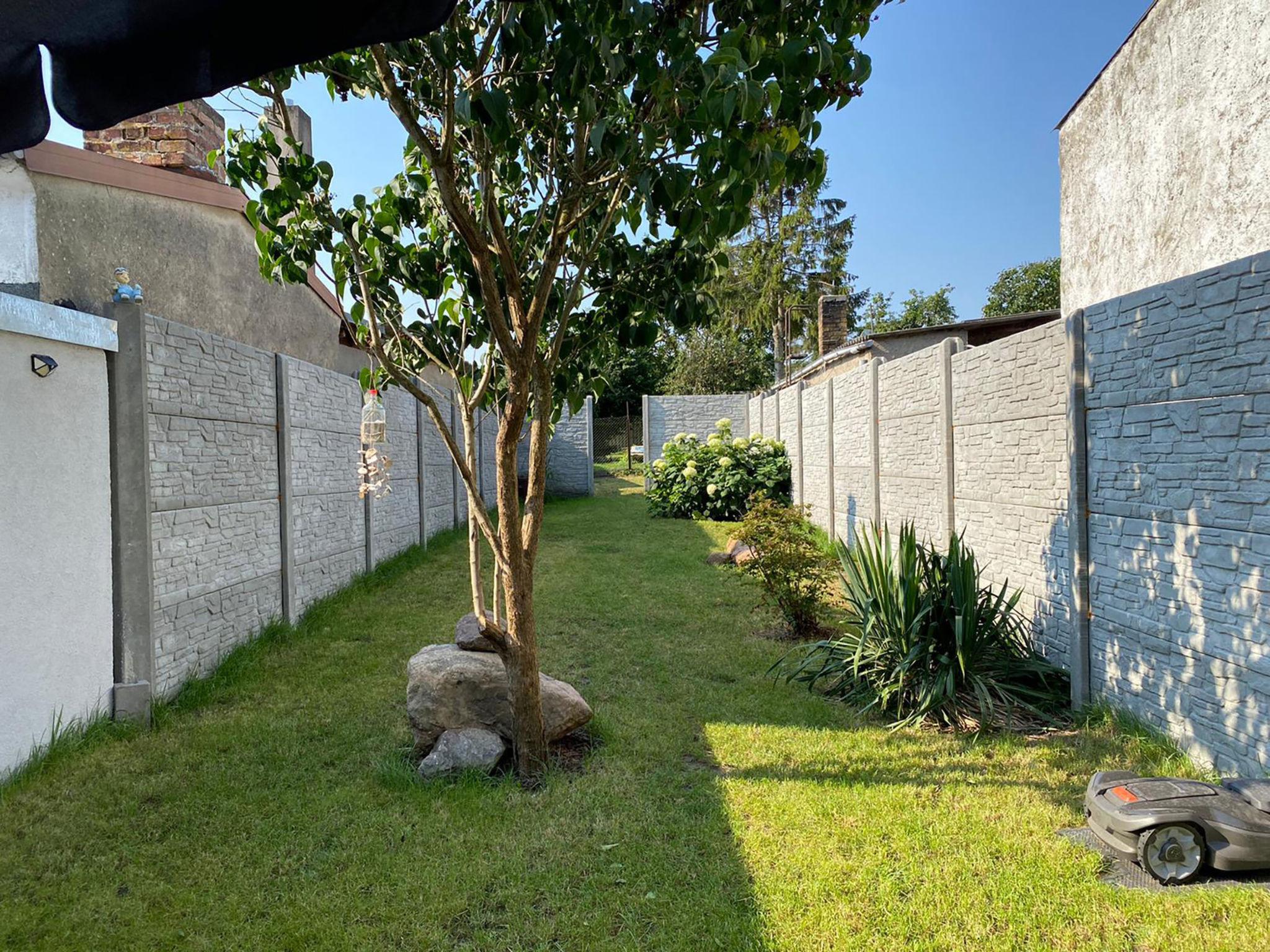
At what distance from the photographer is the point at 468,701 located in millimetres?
3779

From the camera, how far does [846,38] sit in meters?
2.45

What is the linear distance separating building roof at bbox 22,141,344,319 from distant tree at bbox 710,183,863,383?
1814 cm

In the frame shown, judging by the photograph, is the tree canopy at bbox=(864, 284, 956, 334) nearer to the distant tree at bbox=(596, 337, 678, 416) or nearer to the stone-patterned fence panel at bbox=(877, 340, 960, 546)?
the distant tree at bbox=(596, 337, 678, 416)

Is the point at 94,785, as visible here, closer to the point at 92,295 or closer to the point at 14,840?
the point at 14,840

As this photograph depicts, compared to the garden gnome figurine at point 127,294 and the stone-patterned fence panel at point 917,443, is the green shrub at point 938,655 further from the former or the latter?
the garden gnome figurine at point 127,294

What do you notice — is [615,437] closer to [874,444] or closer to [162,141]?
[874,444]

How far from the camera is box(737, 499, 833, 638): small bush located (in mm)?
5777

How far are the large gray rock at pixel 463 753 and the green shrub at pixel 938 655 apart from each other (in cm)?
224

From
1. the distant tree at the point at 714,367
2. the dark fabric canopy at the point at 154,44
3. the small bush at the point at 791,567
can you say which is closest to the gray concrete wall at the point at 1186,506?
the small bush at the point at 791,567

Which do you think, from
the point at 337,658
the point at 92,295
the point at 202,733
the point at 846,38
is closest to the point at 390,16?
the point at 846,38

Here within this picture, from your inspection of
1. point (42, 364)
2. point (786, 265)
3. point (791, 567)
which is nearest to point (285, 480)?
point (42, 364)

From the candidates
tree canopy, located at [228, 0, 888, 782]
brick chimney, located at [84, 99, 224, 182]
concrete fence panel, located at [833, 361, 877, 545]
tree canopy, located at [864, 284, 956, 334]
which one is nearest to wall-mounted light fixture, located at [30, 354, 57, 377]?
tree canopy, located at [228, 0, 888, 782]

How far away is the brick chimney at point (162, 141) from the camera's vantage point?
6320mm

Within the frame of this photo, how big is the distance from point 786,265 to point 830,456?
52.6 ft
